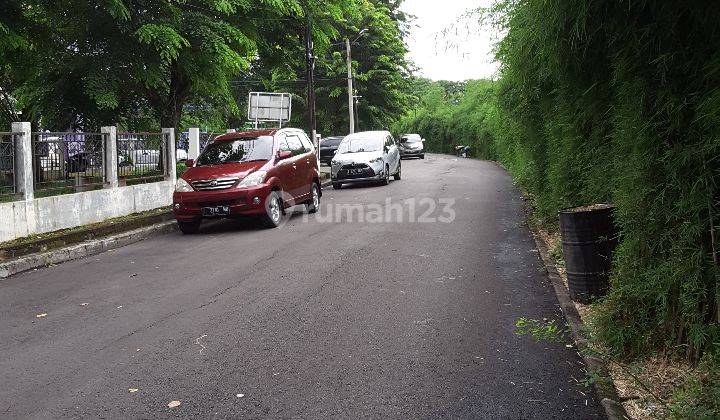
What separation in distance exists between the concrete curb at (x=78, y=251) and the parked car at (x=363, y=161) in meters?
9.22

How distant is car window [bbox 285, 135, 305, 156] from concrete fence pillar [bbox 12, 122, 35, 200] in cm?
524

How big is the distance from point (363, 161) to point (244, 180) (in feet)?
31.9

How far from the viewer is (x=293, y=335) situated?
5.60m

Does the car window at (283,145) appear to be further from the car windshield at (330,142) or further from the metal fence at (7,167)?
the car windshield at (330,142)

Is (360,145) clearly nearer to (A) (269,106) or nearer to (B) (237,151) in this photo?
(A) (269,106)

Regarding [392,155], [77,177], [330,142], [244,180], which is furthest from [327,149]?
[77,177]

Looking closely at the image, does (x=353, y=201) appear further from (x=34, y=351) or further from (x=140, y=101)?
(x=34, y=351)

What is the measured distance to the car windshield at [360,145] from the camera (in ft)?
74.4

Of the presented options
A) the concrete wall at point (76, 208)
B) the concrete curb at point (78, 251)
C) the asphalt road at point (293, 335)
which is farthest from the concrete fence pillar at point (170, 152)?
the asphalt road at point (293, 335)

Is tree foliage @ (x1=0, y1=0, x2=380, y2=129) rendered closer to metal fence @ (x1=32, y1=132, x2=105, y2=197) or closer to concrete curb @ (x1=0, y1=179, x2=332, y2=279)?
metal fence @ (x1=32, y1=132, x2=105, y2=197)

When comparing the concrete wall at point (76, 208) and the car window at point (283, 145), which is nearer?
the concrete wall at point (76, 208)

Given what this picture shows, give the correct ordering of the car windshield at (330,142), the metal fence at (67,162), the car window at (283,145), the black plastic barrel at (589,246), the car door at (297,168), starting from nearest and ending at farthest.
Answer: the black plastic barrel at (589,246)
the metal fence at (67,162)
the car window at (283,145)
the car door at (297,168)
the car windshield at (330,142)

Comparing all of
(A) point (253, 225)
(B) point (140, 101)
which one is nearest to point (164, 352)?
(A) point (253, 225)

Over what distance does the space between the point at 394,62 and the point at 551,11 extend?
43273mm
